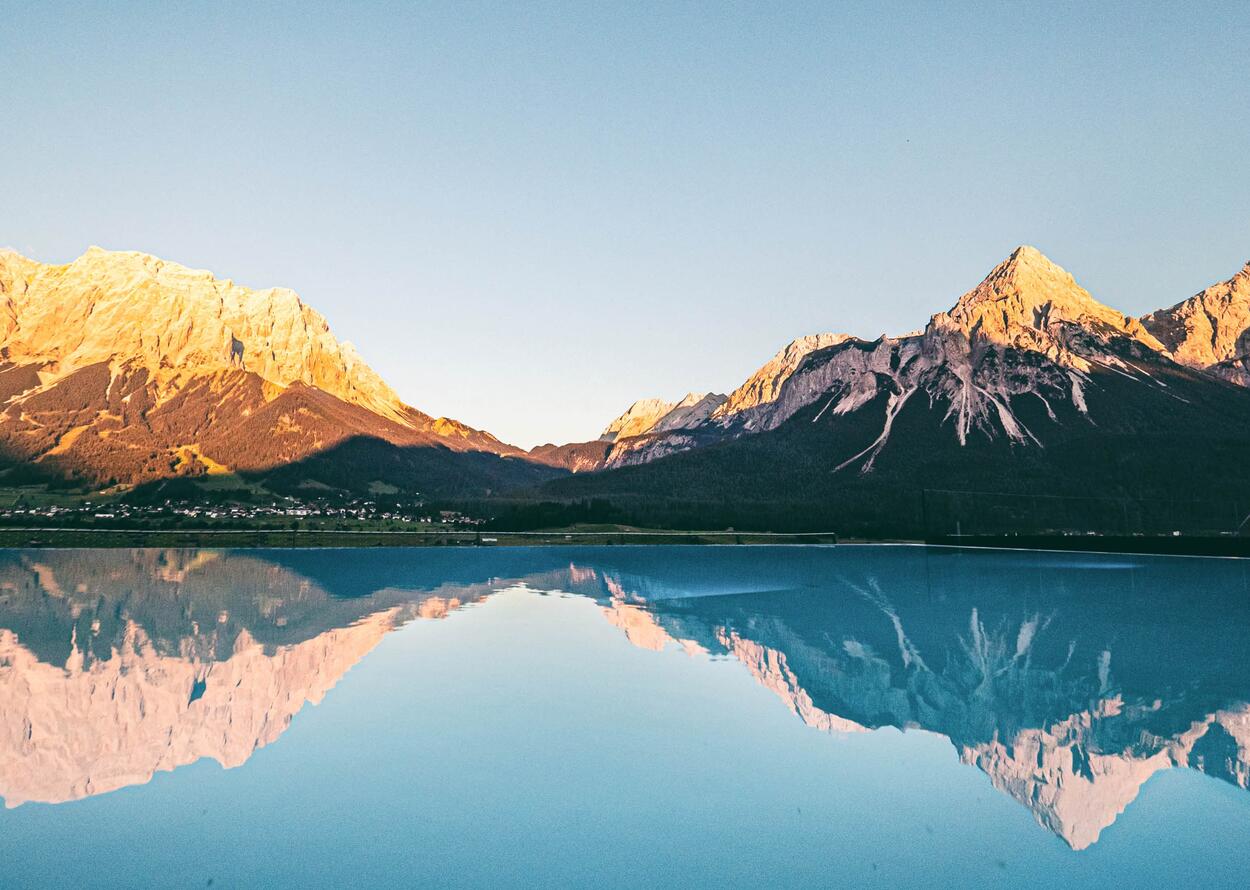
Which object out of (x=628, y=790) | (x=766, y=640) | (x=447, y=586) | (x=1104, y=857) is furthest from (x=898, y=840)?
(x=447, y=586)

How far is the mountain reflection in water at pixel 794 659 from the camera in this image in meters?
21.6

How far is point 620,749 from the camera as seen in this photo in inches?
883

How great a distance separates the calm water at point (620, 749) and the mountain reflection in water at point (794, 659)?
21 centimetres

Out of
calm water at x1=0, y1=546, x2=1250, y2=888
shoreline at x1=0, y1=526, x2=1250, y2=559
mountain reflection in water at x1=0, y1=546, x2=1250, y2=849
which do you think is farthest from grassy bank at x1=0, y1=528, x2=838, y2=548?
calm water at x1=0, y1=546, x2=1250, y2=888

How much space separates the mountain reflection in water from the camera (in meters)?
21.6

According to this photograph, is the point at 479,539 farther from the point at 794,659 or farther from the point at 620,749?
the point at 620,749

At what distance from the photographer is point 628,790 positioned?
18.8 metres

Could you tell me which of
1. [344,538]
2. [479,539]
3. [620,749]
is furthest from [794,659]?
[344,538]

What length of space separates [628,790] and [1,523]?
774 ft

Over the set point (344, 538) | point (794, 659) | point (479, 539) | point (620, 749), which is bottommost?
point (344, 538)

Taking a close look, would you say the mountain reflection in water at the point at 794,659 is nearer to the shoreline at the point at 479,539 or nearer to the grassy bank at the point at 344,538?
the shoreline at the point at 479,539

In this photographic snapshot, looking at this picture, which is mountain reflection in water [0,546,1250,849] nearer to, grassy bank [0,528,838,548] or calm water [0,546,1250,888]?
calm water [0,546,1250,888]

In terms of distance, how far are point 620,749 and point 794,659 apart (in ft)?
55.7

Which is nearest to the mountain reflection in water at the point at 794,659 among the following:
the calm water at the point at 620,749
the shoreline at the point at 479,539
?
the calm water at the point at 620,749
